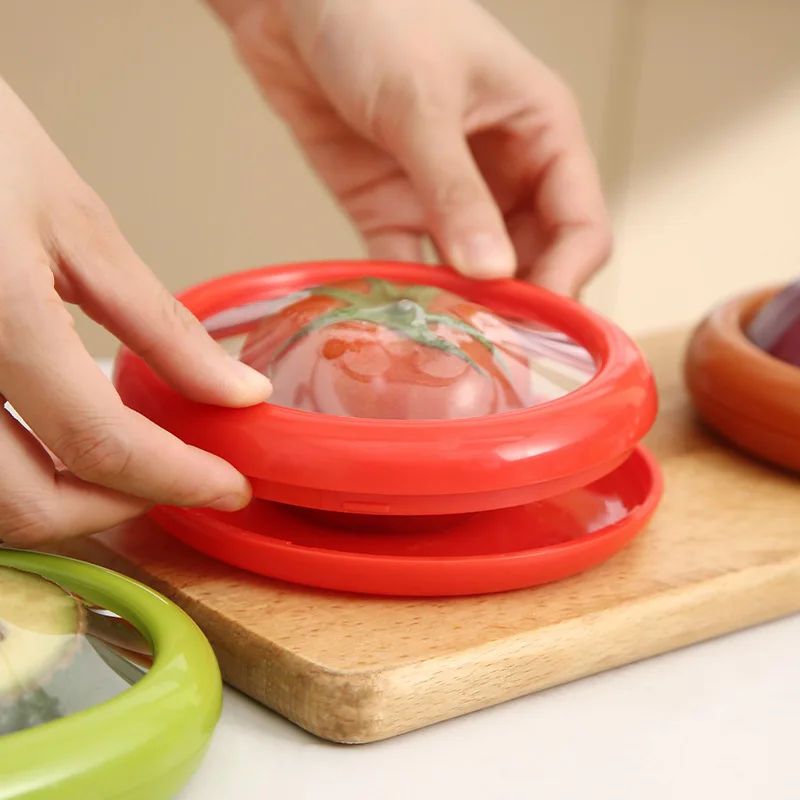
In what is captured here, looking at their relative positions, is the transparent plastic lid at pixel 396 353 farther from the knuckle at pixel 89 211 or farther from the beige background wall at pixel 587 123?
the beige background wall at pixel 587 123

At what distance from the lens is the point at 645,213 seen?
2.05 m

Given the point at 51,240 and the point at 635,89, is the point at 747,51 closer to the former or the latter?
the point at 635,89

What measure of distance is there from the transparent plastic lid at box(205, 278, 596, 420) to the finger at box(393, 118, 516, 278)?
57 mm

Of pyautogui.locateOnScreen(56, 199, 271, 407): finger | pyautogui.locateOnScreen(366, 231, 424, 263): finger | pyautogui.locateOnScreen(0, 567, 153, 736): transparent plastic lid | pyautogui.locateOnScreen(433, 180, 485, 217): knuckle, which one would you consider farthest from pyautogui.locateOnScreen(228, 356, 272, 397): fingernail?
pyautogui.locateOnScreen(366, 231, 424, 263): finger

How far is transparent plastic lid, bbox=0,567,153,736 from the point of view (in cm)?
34

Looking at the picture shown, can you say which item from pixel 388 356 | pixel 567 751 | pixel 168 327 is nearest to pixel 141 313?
pixel 168 327

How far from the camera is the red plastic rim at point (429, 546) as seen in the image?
457 mm

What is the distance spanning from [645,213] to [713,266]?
0.21 m

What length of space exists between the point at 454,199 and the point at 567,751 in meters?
0.38

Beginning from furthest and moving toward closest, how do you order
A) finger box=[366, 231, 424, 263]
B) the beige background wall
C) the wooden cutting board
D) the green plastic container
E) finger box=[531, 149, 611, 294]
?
the beige background wall
finger box=[366, 231, 424, 263]
finger box=[531, 149, 611, 294]
the wooden cutting board
the green plastic container

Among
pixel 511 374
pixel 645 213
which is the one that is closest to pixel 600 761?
pixel 511 374

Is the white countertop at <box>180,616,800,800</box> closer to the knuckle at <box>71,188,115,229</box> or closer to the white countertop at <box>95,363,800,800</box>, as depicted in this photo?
the white countertop at <box>95,363,800,800</box>

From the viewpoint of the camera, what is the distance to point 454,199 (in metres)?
0.68

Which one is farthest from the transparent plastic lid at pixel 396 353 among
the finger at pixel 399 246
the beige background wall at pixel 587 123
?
the beige background wall at pixel 587 123
